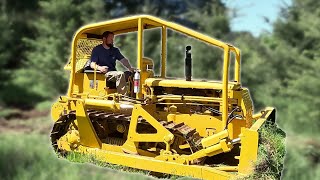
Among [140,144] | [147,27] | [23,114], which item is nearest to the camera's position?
[140,144]

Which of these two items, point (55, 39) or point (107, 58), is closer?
point (107, 58)

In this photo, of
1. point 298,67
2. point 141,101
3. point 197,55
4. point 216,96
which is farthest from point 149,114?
point 298,67

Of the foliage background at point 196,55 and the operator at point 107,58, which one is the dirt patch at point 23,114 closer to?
the foliage background at point 196,55

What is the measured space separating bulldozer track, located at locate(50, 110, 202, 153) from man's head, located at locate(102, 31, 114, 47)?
3.71 ft

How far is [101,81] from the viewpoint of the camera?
6875mm

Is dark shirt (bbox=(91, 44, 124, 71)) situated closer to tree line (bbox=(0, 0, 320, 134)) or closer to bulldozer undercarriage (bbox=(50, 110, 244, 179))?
bulldozer undercarriage (bbox=(50, 110, 244, 179))

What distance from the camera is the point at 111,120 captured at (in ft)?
21.9

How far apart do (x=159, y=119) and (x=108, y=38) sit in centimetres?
160

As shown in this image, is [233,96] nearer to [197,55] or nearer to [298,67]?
[197,55]

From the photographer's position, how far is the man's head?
7.07 meters

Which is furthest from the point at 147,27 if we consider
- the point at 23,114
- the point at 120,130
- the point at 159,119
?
the point at 23,114

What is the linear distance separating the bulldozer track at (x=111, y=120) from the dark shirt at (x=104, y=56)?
793 millimetres

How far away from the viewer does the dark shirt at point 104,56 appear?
7.01 metres

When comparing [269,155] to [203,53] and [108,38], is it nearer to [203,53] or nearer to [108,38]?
[108,38]
